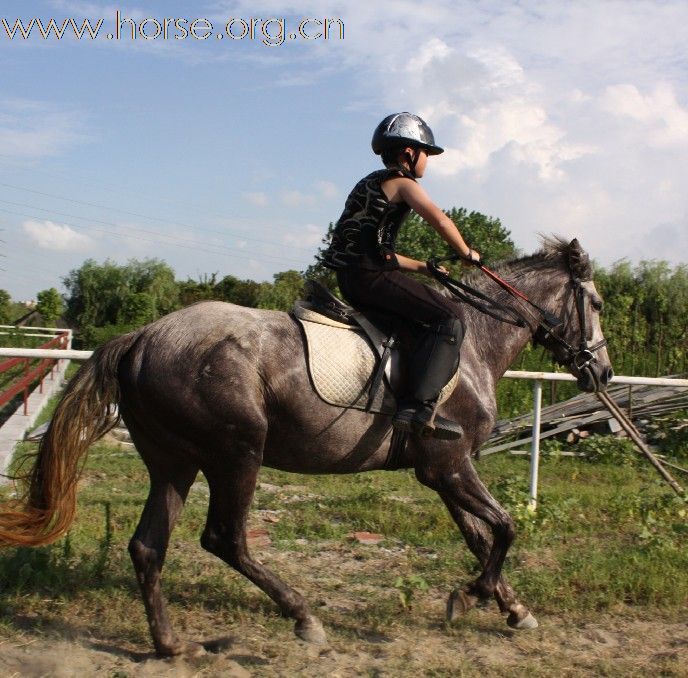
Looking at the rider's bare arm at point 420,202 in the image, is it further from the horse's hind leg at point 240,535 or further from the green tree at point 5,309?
the green tree at point 5,309

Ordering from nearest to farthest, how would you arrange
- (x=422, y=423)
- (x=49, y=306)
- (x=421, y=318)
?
(x=422, y=423) → (x=421, y=318) → (x=49, y=306)

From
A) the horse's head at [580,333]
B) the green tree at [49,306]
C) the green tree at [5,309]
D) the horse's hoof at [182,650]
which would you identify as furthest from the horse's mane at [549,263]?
the green tree at [49,306]

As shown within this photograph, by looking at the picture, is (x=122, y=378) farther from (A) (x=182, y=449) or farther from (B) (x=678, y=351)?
(B) (x=678, y=351)

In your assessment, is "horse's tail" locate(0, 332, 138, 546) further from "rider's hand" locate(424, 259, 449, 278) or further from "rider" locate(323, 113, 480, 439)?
"rider's hand" locate(424, 259, 449, 278)

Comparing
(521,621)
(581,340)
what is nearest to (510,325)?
(581,340)

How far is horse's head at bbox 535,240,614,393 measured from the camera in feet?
18.7

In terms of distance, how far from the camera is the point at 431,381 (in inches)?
190

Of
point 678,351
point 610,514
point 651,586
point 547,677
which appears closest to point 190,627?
point 547,677

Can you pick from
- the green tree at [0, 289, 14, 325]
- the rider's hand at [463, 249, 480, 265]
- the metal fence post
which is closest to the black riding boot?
the rider's hand at [463, 249, 480, 265]

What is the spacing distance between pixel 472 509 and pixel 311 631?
1.19 metres

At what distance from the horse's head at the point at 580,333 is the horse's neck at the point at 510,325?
0.08 metres

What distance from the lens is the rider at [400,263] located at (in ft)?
Result: 15.9

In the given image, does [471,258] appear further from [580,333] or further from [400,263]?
[580,333]

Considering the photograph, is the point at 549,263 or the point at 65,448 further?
the point at 549,263
